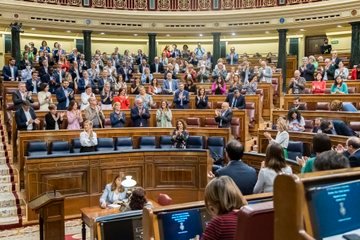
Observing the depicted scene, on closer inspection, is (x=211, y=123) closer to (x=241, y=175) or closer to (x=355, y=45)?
(x=241, y=175)

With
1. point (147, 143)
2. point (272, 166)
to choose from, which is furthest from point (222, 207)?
point (147, 143)

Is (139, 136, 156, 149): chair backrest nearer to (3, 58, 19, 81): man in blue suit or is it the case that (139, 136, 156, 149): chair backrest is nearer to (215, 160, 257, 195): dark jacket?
(215, 160, 257, 195): dark jacket

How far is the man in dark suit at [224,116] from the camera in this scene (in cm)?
744

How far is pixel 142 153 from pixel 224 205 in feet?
15.5

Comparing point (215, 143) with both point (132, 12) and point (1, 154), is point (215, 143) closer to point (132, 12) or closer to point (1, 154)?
point (1, 154)

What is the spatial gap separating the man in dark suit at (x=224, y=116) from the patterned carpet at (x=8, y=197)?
11.2 ft

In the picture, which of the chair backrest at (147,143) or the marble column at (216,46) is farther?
the marble column at (216,46)

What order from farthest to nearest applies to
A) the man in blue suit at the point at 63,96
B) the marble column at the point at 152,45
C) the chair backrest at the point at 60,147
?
1. the marble column at the point at 152,45
2. the man in blue suit at the point at 63,96
3. the chair backrest at the point at 60,147

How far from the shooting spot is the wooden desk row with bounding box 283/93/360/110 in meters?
7.93

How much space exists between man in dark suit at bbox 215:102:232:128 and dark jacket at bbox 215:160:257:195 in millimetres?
4316

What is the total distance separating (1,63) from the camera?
15461 mm

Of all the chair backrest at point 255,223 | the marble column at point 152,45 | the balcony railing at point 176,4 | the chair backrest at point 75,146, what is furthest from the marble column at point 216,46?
the chair backrest at point 255,223

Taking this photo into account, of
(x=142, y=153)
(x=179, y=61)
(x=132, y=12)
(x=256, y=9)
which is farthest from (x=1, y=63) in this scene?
(x=142, y=153)

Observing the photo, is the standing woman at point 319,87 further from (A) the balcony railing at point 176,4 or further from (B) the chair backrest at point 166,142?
(A) the balcony railing at point 176,4
